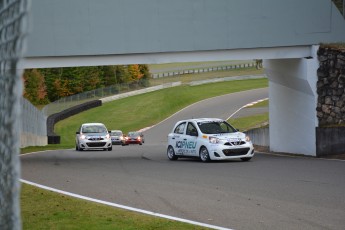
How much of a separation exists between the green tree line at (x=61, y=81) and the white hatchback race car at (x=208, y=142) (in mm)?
64025

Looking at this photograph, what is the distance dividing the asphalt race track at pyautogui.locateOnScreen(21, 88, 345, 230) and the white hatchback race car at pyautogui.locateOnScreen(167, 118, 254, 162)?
876 mm

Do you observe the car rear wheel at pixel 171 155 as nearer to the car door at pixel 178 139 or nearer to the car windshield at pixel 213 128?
the car door at pixel 178 139

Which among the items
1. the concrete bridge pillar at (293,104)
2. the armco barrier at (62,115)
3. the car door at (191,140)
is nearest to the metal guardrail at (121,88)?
the armco barrier at (62,115)

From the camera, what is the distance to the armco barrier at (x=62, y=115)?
187ft

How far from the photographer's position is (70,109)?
8056cm

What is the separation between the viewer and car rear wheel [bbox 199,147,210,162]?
2445cm

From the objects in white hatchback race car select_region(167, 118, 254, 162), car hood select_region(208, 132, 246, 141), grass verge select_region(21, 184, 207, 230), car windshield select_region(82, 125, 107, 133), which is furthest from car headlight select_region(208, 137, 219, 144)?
car windshield select_region(82, 125, 107, 133)

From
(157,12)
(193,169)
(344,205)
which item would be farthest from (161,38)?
(344,205)

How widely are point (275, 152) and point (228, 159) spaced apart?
6.78 metres

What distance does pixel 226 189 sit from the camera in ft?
48.9

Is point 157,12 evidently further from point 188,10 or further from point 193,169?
point 193,169

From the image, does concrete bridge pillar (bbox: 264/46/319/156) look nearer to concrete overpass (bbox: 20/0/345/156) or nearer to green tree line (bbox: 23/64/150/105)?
concrete overpass (bbox: 20/0/345/156)

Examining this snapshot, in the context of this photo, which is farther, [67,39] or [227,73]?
[227,73]

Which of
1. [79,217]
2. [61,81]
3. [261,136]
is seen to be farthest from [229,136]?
[61,81]
